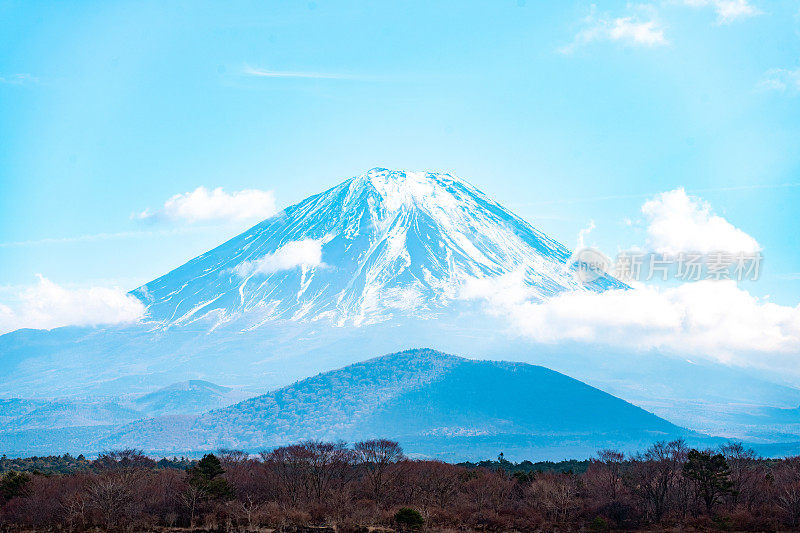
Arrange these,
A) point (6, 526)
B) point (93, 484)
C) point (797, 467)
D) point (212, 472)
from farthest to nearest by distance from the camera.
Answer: point (797, 467), point (212, 472), point (93, 484), point (6, 526)

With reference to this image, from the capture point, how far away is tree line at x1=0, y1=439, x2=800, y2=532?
58750 mm

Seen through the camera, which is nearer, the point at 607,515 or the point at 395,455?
the point at 607,515

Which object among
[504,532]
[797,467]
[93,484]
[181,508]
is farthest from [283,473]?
[797,467]

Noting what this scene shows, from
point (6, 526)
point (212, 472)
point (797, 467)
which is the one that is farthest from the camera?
point (797, 467)

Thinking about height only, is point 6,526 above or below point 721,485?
below

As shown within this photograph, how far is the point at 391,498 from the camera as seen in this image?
6800cm

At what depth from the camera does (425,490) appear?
226ft

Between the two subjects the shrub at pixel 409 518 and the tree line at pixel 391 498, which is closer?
the shrub at pixel 409 518

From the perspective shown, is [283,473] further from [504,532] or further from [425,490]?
[504,532]

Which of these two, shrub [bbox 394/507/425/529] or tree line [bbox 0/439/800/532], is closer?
shrub [bbox 394/507/425/529]

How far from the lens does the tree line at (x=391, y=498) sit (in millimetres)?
58750

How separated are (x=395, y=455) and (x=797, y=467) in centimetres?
3620

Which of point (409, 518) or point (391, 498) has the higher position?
point (391, 498)

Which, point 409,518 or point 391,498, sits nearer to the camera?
point 409,518
